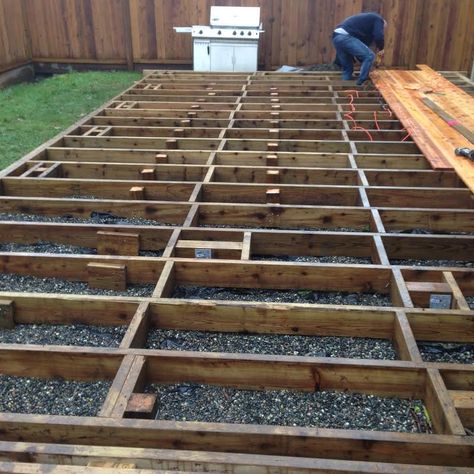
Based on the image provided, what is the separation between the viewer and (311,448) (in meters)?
1.84

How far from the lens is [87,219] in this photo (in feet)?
13.1

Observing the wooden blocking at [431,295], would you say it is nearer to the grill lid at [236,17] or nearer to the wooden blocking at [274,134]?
the wooden blocking at [274,134]

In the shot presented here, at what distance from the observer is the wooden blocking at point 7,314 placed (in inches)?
108

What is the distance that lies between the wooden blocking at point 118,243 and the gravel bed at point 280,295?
1.63ft

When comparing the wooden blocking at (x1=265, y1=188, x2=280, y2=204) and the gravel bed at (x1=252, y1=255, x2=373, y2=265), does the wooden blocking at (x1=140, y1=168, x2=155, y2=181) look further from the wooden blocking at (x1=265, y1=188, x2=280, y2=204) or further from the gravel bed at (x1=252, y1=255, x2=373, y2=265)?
the gravel bed at (x1=252, y1=255, x2=373, y2=265)

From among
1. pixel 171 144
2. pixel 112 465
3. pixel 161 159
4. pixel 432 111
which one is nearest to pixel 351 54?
pixel 432 111

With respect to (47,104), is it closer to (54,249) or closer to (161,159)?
(161,159)

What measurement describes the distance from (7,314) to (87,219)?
4.44 feet

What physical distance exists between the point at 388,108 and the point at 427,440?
5.31 metres

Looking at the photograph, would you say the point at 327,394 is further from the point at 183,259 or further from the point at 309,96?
the point at 309,96

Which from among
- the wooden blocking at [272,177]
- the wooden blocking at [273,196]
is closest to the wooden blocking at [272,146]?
the wooden blocking at [272,177]

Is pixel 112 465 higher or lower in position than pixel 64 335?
higher

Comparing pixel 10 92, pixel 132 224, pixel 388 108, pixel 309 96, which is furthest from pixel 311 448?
pixel 10 92

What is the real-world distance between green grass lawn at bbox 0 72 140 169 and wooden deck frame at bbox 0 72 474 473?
1088mm
